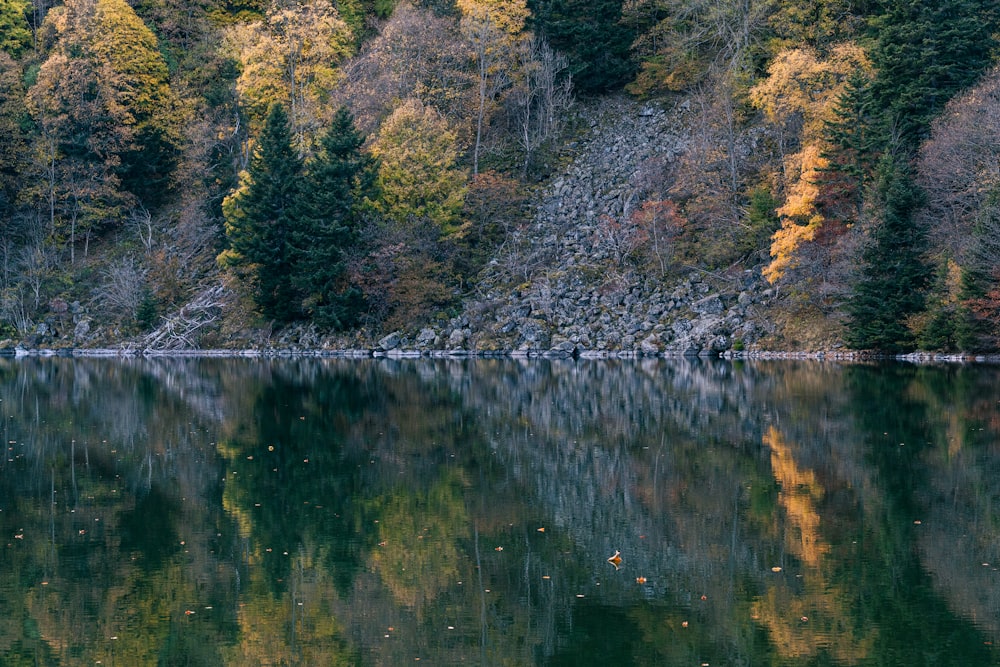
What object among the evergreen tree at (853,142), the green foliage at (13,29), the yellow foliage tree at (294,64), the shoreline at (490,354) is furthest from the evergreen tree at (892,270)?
the green foliage at (13,29)

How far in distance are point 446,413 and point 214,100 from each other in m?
46.9

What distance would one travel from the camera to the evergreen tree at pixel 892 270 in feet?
155

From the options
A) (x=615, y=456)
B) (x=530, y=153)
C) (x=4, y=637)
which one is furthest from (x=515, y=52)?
(x=4, y=637)

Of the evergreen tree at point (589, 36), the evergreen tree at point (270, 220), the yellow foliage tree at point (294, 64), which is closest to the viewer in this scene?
the evergreen tree at point (270, 220)

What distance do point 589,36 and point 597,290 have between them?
858 inches

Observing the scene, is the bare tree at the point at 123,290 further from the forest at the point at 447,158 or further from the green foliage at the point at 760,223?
the green foliage at the point at 760,223

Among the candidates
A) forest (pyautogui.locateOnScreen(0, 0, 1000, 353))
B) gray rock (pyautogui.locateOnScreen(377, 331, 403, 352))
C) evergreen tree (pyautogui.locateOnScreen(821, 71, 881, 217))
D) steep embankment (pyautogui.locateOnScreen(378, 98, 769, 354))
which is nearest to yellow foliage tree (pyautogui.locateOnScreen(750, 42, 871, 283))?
forest (pyautogui.locateOnScreen(0, 0, 1000, 353))

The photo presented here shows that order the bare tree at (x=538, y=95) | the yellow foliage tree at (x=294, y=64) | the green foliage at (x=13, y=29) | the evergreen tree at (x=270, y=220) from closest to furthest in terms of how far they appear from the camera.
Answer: the evergreen tree at (x=270, y=220), the yellow foliage tree at (x=294, y=64), the bare tree at (x=538, y=95), the green foliage at (x=13, y=29)

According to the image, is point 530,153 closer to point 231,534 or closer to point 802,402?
point 802,402

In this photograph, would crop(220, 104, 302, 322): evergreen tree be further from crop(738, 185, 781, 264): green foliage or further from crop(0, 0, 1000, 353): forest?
crop(738, 185, 781, 264): green foliage

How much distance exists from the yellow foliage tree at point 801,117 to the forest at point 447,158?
0.12m

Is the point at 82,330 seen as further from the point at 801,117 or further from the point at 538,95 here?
the point at 801,117

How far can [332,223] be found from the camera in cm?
5853

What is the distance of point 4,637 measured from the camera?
1147 cm
